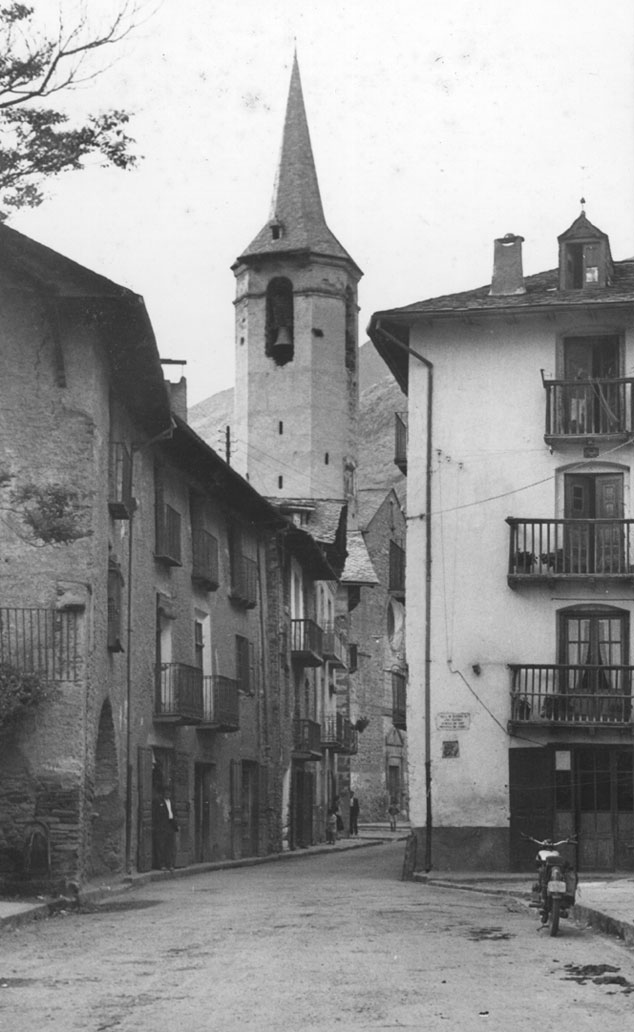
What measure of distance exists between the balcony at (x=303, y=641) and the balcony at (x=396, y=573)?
103 feet

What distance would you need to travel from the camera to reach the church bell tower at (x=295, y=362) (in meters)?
72.1

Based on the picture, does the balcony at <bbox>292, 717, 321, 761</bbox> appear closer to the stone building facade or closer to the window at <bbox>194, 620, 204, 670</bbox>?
the stone building facade

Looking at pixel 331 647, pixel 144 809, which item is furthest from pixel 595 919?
pixel 331 647

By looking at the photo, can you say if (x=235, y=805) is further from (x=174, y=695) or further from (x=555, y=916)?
(x=555, y=916)

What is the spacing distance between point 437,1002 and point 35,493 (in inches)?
550

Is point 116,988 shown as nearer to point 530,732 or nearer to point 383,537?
point 530,732

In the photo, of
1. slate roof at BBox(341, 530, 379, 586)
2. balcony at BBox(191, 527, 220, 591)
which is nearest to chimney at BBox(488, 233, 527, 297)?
balcony at BBox(191, 527, 220, 591)

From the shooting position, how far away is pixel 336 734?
52.5 m

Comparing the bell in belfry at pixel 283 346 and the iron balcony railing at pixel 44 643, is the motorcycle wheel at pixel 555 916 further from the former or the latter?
the bell in belfry at pixel 283 346

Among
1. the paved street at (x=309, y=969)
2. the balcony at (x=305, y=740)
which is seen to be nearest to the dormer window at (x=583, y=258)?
the paved street at (x=309, y=969)

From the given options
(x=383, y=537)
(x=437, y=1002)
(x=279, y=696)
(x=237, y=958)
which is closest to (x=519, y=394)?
(x=279, y=696)

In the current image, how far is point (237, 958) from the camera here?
13.2 m

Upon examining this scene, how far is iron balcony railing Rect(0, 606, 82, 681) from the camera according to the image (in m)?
22.6

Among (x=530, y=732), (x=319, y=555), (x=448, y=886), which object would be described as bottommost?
(x=448, y=886)
